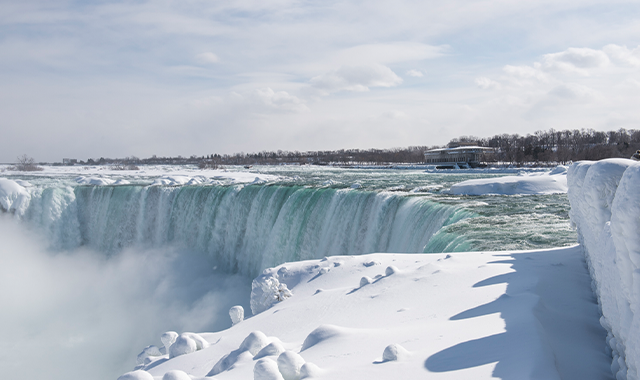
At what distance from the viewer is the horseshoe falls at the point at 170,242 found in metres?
12.1

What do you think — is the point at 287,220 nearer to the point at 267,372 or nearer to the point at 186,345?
the point at 186,345

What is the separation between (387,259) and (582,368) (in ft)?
13.3

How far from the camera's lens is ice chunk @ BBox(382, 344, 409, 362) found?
2.91 m

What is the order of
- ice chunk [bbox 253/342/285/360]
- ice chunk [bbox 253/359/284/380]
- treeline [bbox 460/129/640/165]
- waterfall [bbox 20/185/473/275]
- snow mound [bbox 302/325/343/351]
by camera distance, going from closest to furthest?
ice chunk [bbox 253/359/284/380] < ice chunk [bbox 253/342/285/360] < snow mound [bbox 302/325/343/351] < waterfall [bbox 20/185/473/275] < treeline [bbox 460/129/640/165]

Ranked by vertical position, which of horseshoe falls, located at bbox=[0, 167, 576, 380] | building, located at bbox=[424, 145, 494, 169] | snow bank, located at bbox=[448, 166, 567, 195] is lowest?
horseshoe falls, located at bbox=[0, 167, 576, 380]

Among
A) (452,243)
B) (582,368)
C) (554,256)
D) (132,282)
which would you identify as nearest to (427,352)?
(582,368)

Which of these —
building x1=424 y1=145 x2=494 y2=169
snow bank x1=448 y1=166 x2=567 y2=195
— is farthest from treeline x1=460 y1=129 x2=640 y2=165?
snow bank x1=448 y1=166 x2=567 y2=195

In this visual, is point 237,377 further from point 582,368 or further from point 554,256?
point 554,256

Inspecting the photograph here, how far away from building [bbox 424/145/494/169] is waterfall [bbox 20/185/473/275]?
5185 cm

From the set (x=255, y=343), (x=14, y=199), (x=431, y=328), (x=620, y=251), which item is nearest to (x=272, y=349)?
(x=255, y=343)

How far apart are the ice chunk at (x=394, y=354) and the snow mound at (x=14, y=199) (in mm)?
25449

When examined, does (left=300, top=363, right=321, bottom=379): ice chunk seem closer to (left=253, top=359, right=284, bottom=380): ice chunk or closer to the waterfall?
(left=253, top=359, right=284, bottom=380): ice chunk

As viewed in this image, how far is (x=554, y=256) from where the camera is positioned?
5.70 meters

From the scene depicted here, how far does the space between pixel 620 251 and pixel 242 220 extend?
724 inches
